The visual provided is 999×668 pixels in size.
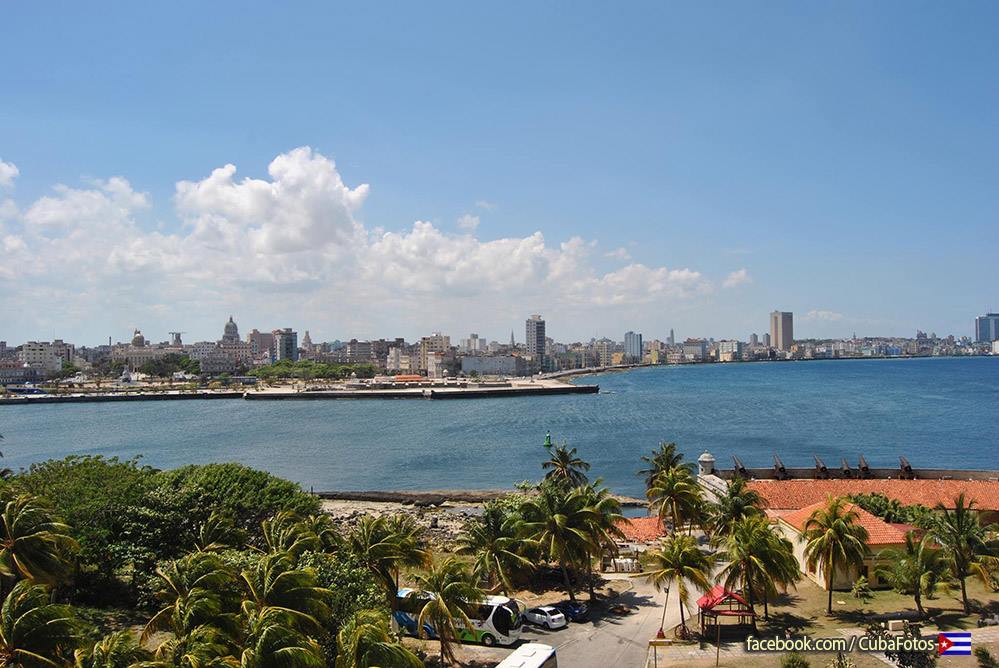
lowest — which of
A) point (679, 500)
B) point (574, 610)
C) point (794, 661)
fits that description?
point (574, 610)

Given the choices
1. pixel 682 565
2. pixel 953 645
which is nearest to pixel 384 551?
pixel 682 565

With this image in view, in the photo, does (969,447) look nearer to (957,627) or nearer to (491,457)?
(491,457)

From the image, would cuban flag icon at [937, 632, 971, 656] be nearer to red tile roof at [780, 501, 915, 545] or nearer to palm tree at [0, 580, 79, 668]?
red tile roof at [780, 501, 915, 545]

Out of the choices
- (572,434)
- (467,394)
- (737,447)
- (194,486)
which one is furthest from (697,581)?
(467,394)

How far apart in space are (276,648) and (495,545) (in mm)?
11766

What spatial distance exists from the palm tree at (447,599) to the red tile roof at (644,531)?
50.4 ft

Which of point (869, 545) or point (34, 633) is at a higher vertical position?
point (34, 633)

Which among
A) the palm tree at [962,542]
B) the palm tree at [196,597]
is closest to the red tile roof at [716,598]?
the palm tree at [962,542]

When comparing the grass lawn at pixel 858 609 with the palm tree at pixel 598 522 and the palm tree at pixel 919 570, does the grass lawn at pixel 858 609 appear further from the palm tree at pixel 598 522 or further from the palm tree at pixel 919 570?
the palm tree at pixel 598 522

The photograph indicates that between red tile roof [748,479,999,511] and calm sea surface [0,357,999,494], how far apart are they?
63.9 feet

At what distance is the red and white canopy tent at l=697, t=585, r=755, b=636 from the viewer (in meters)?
18.7

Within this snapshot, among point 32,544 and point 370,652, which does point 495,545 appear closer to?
point 370,652

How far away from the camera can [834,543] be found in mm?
19234

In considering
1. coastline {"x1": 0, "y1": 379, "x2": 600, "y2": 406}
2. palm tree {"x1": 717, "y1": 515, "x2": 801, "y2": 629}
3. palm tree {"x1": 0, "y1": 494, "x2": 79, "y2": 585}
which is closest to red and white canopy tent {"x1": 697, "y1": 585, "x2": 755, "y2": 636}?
palm tree {"x1": 717, "y1": 515, "x2": 801, "y2": 629}
